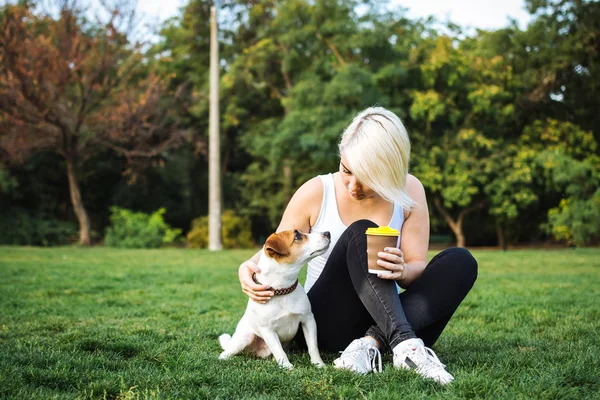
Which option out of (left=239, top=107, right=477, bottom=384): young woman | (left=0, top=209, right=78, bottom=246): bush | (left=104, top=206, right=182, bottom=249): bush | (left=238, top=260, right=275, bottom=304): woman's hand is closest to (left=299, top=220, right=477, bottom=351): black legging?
(left=239, top=107, right=477, bottom=384): young woman

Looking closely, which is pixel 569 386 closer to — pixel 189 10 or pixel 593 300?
pixel 593 300

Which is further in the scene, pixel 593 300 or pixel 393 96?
pixel 393 96

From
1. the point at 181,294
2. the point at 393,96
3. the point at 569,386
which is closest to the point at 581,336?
the point at 569,386

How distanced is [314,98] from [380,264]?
1428 centimetres

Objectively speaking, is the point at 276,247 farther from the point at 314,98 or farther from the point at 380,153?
the point at 314,98

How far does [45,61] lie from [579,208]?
1464cm

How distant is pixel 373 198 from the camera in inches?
133

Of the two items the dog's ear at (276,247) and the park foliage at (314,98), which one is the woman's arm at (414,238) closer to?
the dog's ear at (276,247)

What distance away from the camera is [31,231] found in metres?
17.6

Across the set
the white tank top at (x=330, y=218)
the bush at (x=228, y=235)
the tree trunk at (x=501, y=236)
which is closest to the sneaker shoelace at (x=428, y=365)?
the white tank top at (x=330, y=218)

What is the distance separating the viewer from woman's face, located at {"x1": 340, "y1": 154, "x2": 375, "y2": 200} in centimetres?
320

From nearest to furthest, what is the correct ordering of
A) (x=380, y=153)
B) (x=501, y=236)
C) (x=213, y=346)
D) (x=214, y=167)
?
1. (x=380, y=153)
2. (x=213, y=346)
3. (x=214, y=167)
4. (x=501, y=236)

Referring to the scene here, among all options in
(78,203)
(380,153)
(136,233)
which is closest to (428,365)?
(380,153)

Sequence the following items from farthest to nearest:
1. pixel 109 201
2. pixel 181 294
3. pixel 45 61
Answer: pixel 109 201 → pixel 45 61 → pixel 181 294
